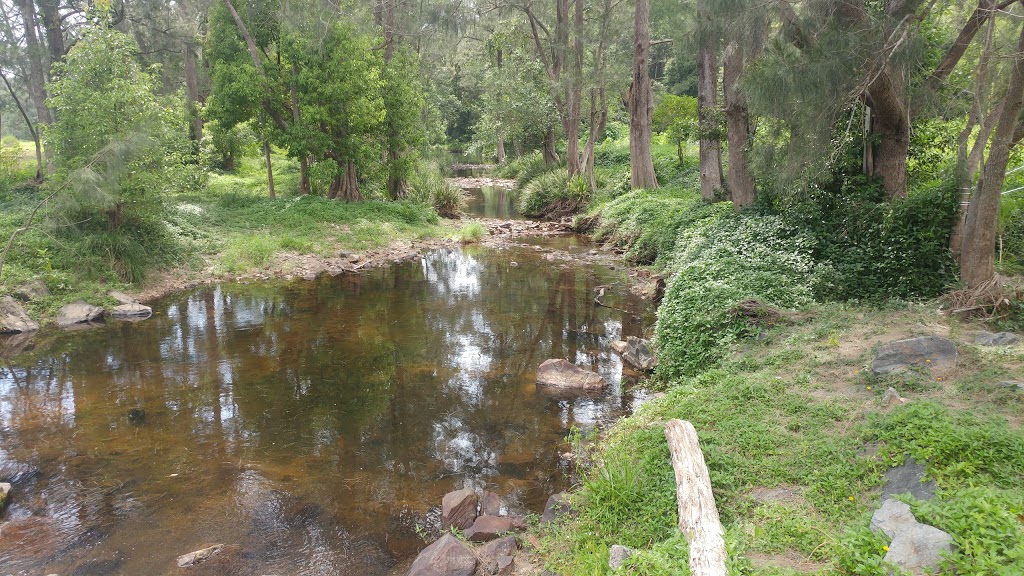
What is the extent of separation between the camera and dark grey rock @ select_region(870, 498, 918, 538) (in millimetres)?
3770

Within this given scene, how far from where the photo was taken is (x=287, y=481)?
626cm

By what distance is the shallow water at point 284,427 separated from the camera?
211 inches

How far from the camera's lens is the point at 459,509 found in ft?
18.2

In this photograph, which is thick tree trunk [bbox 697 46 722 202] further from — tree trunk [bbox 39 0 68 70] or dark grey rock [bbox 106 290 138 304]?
tree trunk [bbox 39 0 68 70]

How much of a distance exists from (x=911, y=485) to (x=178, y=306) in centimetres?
1312

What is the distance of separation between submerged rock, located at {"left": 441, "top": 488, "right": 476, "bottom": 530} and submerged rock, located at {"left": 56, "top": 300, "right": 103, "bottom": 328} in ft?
31.6

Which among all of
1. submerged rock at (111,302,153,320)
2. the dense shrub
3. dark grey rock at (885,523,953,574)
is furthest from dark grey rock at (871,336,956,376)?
submerged rock at (111,302,153,320)

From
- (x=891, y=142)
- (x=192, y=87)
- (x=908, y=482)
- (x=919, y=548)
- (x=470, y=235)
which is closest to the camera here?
(x=919, y=548)

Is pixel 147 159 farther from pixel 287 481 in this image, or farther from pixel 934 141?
pixel 934 141

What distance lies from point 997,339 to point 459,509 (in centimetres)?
567

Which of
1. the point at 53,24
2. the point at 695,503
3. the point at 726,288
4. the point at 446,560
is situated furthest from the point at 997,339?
the point at 53,24

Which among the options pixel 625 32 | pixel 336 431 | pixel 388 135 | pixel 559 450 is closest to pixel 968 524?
pixel 559 450

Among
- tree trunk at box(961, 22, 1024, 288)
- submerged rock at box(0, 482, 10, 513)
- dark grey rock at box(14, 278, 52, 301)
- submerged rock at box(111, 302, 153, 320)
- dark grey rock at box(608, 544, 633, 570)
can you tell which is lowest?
submerged rock at box(0, 482, 10, 513)

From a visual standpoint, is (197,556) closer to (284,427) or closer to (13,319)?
(284,427)
